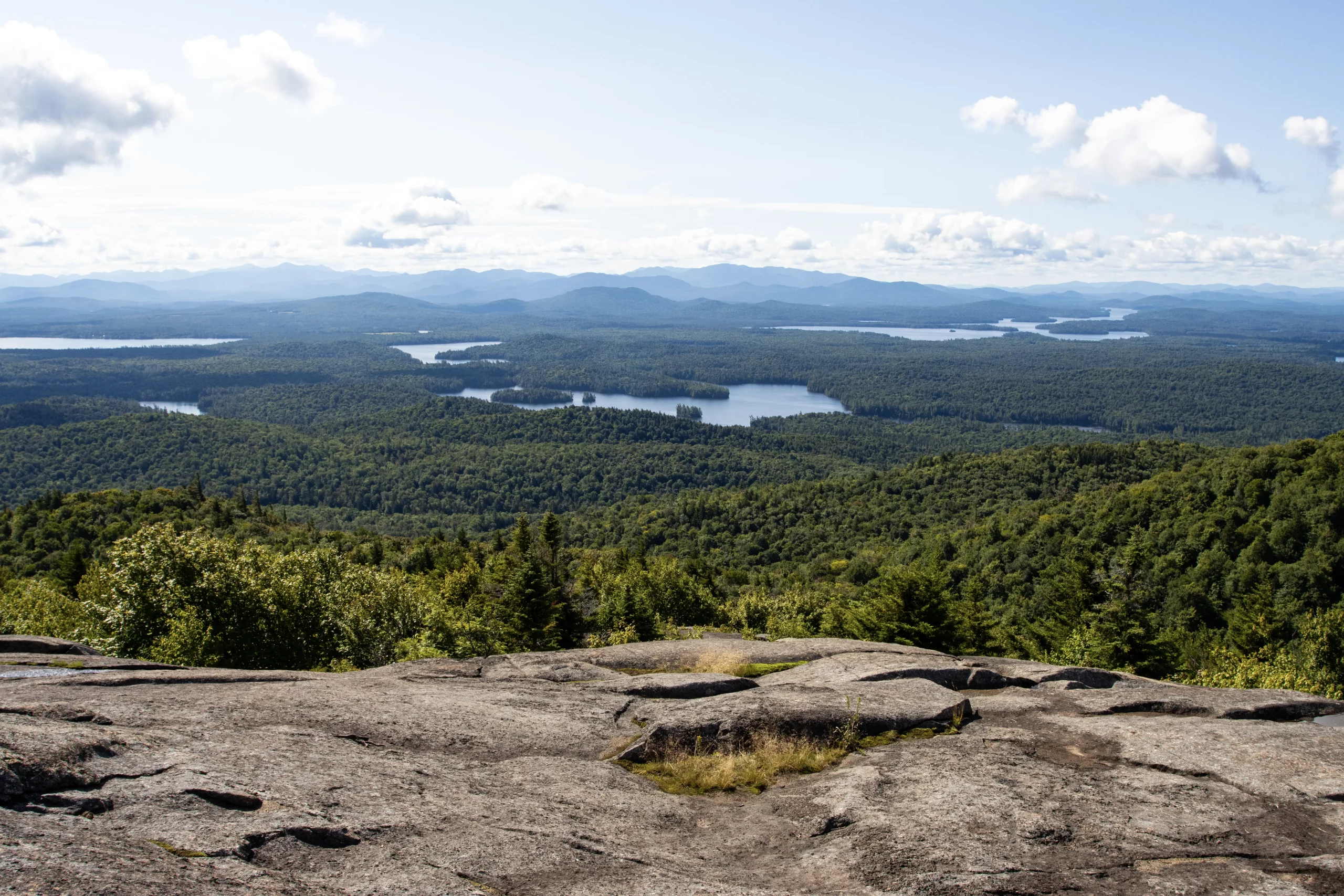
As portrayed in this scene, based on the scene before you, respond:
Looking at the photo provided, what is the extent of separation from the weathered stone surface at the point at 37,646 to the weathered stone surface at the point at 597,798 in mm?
5440

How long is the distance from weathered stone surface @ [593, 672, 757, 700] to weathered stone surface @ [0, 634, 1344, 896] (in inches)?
28.5

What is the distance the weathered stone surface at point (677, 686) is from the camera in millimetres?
19422

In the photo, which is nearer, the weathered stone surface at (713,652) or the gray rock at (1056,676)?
the gray rock at (1056,676)

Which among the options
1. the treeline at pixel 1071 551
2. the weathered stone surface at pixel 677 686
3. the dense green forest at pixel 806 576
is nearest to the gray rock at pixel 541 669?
the weathered stone surface at pixel 677 686

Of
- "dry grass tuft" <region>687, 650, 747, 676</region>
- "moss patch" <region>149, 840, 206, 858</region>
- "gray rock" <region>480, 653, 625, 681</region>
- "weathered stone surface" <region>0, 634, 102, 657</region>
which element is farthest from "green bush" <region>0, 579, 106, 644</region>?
"moss patch" <region>149, 840, 206, 858</region>

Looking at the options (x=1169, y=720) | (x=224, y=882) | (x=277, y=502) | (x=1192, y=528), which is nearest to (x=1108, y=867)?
(x=1169, y=720)

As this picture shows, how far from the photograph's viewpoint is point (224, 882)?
9148 mm

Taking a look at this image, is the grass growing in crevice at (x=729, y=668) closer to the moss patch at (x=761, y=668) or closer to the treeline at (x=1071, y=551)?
the moss patch at (x=761, y=668)

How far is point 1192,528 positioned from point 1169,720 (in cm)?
7257

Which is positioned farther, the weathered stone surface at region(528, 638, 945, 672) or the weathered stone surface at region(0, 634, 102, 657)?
the weathered stone surface at region(528, 638, 945, 672)

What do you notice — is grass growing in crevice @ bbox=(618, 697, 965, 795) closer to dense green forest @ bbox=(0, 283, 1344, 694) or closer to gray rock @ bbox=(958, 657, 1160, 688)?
gray rock @ bbox=(958, 657, 1160, 688)

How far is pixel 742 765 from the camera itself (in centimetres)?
1534

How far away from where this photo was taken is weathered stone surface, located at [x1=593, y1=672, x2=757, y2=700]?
765 inches

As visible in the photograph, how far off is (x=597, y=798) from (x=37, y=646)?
1717cm
